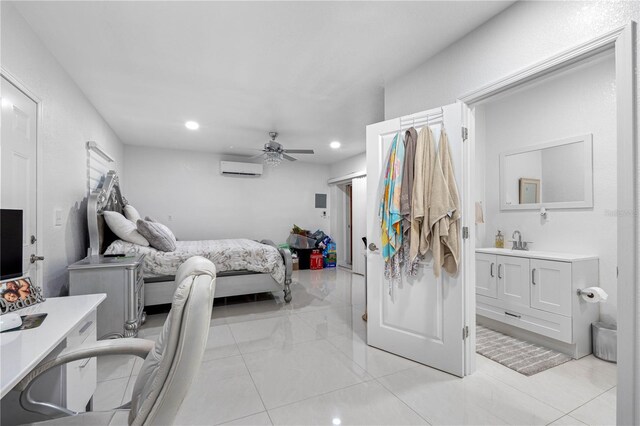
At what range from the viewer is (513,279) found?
2867 mm

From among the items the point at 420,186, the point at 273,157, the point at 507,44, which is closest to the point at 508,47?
the point at 507,44

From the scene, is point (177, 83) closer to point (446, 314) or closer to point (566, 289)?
point (446, 314)

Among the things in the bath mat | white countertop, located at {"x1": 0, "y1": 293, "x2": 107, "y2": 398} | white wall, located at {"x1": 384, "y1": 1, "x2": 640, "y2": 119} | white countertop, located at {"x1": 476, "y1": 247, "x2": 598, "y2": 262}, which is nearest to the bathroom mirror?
white countertop, located at {"x1": 476, "y1": 247, "x2": 598, "y2": 262}

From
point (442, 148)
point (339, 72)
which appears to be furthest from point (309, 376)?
point (339, 72)

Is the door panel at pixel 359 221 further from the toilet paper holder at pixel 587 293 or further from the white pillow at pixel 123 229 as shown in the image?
the white pillow at pixel 123 229

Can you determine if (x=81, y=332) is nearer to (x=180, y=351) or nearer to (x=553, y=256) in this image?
(x=180, y=351)

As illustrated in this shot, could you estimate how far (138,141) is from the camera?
5.06 meters

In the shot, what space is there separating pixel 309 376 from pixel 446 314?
114cm

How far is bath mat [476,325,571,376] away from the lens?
7.46 feet

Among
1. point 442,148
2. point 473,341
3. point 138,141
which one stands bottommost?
point 473,341

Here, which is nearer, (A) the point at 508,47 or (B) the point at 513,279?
(A) the point at 508,47

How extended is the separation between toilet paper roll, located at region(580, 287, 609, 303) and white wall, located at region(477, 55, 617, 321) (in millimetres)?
248

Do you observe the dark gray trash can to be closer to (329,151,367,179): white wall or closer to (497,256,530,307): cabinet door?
(497,256,530,307): cabinet door

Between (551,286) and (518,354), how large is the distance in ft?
2.24
